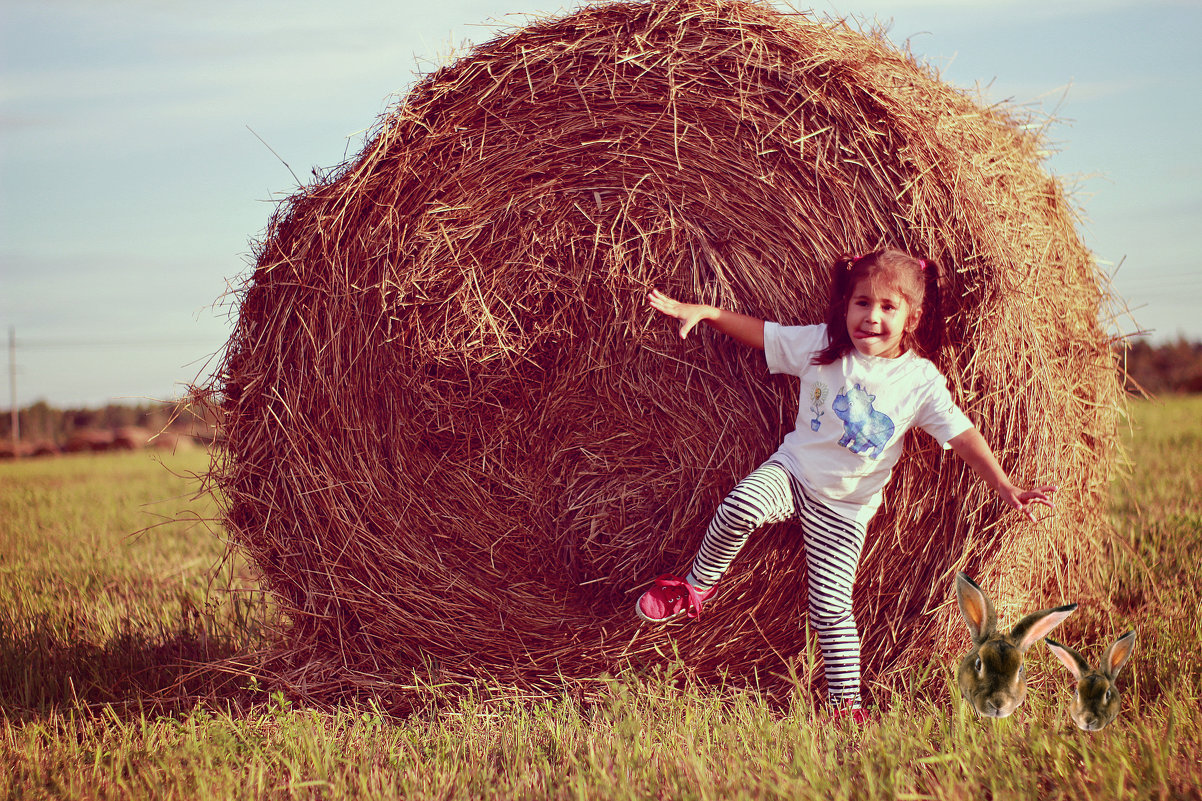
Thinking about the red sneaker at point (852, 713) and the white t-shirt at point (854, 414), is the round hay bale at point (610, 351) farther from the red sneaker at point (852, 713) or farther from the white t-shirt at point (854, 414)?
the red sneaker at point (852, 713)

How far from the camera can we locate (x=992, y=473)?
2531 millimetres

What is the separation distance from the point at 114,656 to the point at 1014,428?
331cm

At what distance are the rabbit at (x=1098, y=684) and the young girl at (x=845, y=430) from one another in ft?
2.69

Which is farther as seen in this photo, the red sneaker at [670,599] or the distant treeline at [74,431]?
the distant treeline at [74,431]

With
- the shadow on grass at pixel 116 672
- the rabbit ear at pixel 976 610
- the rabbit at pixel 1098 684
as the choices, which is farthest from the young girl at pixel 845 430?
the shadow on grass at pixel 116 672

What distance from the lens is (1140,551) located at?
154 inches

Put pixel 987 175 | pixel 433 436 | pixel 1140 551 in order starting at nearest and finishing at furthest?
pixel 987 175 → pixel 433 436 → pixel 1140 551

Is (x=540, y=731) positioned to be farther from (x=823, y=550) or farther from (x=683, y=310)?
(x=683, y=310)

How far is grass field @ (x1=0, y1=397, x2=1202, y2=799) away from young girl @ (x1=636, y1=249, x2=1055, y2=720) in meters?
0.35

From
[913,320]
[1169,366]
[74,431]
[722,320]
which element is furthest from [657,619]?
[74,431]

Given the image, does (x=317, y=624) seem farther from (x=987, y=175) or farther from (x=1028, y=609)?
(x=987, y=175)

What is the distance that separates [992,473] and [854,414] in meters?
0.42

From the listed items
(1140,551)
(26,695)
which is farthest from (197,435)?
(1140,551)

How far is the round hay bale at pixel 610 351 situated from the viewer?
2.75 metres
